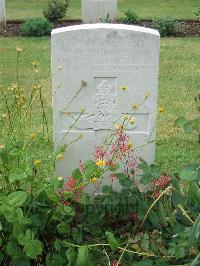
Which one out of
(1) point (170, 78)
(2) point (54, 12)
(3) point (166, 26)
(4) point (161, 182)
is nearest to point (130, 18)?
(3) point (166, 26)

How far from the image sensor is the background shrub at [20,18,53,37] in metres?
10.8

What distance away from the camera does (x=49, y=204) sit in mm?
3549

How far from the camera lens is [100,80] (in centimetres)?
403

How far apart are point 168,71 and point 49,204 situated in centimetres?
519


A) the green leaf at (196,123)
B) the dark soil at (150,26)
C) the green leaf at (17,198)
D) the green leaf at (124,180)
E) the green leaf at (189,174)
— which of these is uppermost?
the green leaf at (196,123)

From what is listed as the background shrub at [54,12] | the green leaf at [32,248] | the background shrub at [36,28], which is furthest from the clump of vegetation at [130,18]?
the green leaf at [32,248]

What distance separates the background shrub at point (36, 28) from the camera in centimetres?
1075

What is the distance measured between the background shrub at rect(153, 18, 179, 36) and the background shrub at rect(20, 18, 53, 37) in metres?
1.91

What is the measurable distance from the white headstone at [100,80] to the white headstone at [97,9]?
750 cm

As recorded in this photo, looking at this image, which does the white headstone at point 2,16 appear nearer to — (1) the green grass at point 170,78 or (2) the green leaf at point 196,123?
(1) the green grass at point 170,78

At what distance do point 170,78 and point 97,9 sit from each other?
12.6ft

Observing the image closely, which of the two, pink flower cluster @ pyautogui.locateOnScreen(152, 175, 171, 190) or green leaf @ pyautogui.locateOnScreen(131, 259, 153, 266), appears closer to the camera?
green leaf @ pyautogui.locateOnScreen(131, 259, 153, 266)

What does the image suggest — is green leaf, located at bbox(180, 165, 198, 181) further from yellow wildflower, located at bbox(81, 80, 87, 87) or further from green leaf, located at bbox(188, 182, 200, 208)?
yellow wildflower, located at bbox(81, 80, 87, 87)

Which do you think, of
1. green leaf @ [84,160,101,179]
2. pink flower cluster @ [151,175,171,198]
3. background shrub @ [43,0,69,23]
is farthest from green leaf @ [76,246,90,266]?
background shrub @ [43,0,69,23]
